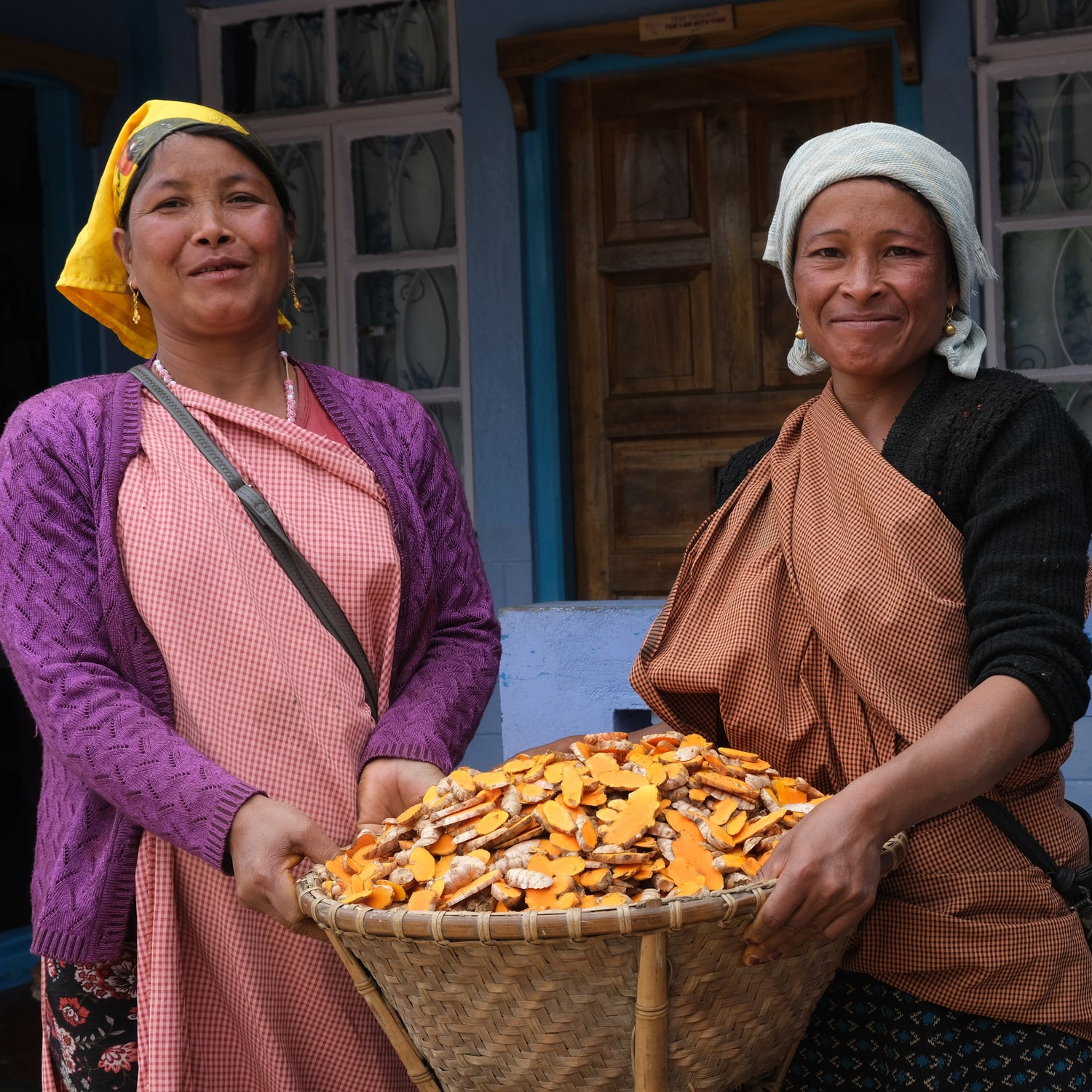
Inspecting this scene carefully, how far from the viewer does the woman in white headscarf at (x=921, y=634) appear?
1.53m

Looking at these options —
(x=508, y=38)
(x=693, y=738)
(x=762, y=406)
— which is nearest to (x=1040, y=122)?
(x=762, y=406)

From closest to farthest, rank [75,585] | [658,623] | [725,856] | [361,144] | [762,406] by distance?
1. [725,856]
2. [75,585]
3. [658,623]
4. [762,406]
5. [361,144]

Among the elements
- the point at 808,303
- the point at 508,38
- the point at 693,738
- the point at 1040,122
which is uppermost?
the point at 508,38

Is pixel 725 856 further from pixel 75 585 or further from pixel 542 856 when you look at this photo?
pixel 75 585

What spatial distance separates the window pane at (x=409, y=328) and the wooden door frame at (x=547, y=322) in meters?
0.36

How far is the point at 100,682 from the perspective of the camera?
5.62 feet

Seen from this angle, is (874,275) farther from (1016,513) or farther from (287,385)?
(287,385)

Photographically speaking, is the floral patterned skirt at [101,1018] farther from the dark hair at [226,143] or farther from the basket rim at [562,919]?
the dark hair at [226,143]

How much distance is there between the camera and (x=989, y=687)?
1495mm

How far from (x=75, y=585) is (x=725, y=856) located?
2.78ft

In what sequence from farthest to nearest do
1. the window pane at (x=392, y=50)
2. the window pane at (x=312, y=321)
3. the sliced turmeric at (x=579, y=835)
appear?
the window pane at (x=312, y=321) < the window pane at (x=392, y=50) < the sliced turmeric at (x=579, y=835)

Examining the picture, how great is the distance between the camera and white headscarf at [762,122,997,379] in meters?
1.67

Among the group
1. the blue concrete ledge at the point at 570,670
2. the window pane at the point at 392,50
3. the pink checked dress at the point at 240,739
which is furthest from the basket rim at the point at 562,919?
the window pane at the point at 392,50

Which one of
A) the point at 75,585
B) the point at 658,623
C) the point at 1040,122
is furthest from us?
the point at 1040,122
